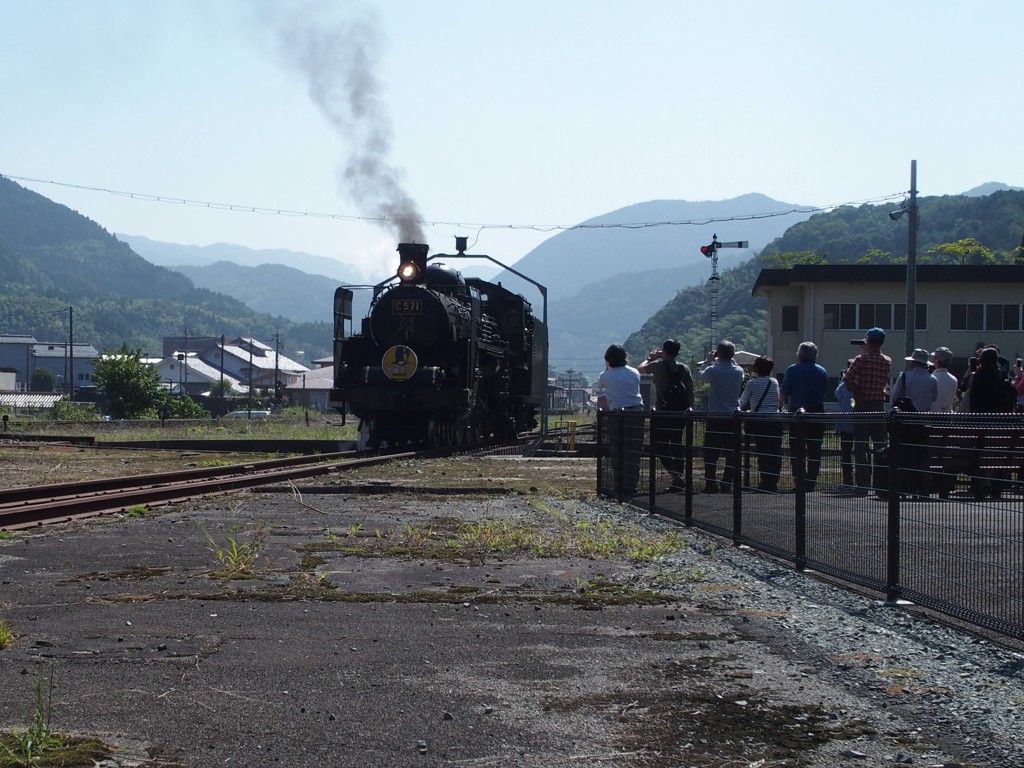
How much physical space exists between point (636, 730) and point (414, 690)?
0.94m

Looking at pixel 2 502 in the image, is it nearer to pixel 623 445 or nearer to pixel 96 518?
Result: pixel 96 518

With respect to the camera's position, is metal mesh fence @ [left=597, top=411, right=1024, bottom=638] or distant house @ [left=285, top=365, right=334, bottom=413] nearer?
metal mesh fence @ [left=597, top=411, right=1024, bottom=638]

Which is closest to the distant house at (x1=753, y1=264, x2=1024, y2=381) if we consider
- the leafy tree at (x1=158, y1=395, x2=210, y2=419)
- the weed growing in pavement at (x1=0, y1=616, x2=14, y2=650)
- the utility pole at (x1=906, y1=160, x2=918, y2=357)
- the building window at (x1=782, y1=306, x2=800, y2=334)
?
the building window at (x1=782, y1=306, x2=800, y2=334)

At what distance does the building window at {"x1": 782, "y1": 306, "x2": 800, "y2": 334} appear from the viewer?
183ft

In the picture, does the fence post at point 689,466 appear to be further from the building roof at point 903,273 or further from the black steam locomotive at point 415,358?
the building roof at point 903,273

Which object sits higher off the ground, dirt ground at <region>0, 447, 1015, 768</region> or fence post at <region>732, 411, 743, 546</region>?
fence post at <region>732, 411, 743, 546</region>

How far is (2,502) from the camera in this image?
1155 centimetres

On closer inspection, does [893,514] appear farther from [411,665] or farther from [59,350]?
[59,350]

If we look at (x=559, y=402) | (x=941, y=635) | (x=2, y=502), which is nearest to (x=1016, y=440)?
(x=941, y=635)

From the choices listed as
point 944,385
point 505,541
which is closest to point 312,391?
point 944,385

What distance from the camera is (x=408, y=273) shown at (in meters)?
24.2

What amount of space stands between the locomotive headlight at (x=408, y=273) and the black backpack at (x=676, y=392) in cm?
1158

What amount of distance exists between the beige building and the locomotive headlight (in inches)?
1253

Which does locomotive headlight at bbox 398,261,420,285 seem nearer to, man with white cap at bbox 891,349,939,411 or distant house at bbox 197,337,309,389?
man with white cap at bbox 891,349,939,411
